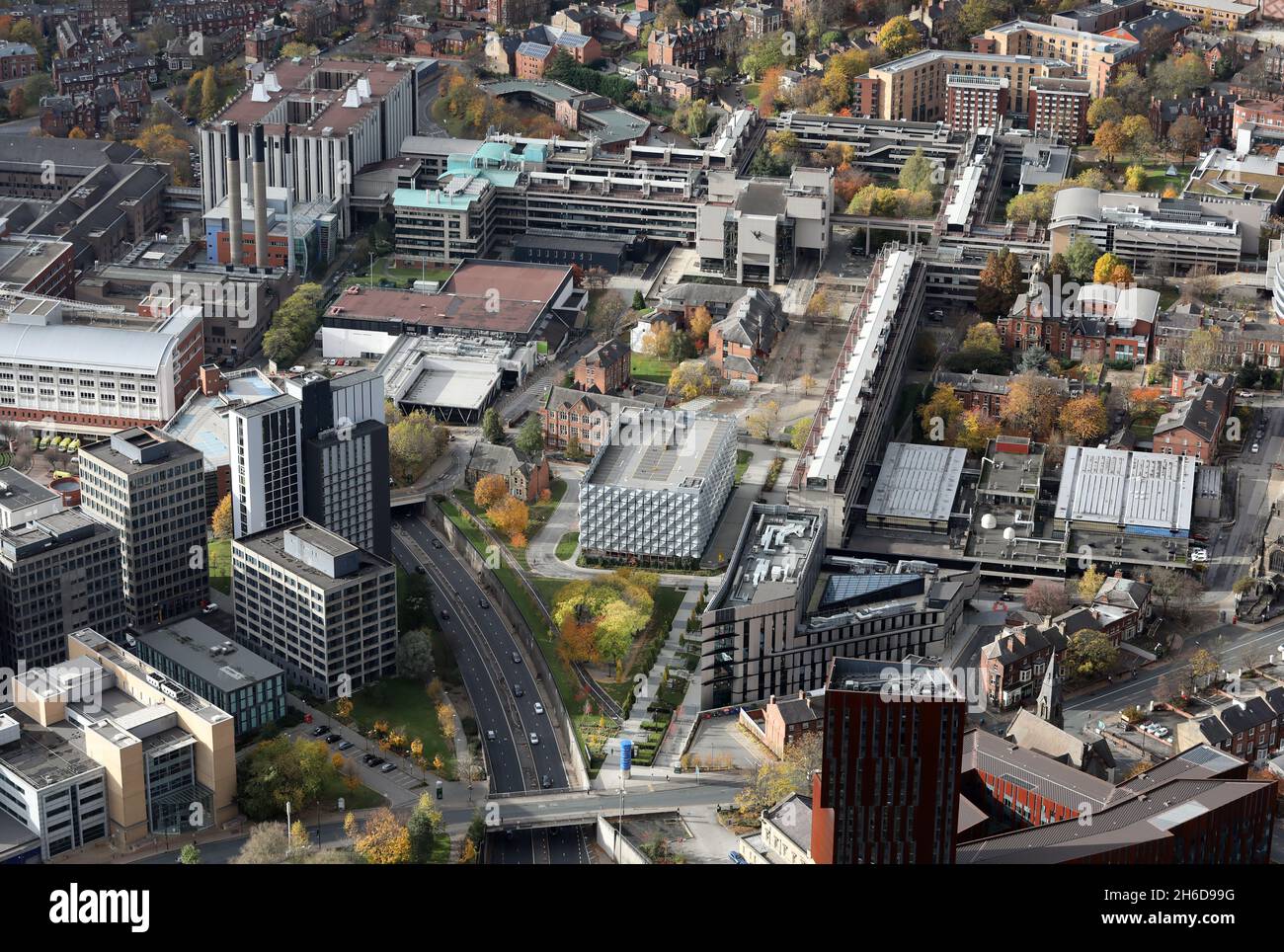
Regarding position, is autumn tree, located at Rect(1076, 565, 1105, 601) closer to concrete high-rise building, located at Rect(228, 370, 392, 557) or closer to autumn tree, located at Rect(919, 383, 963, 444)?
autumn tree, located at Rect(919, 383, 963, 444)

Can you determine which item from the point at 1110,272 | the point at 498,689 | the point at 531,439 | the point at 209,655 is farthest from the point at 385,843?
the point at 1110,272

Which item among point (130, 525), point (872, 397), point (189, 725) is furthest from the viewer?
point (872, 397)

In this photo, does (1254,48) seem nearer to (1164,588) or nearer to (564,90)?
(564,90)

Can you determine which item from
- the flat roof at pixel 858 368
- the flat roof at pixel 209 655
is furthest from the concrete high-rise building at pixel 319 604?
the flat roof at pixel 858 368

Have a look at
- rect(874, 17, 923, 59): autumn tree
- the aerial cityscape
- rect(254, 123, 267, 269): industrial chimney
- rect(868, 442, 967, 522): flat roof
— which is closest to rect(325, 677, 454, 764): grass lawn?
the aerial cityscape

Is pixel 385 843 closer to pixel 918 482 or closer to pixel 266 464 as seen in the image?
pixel 266 464
